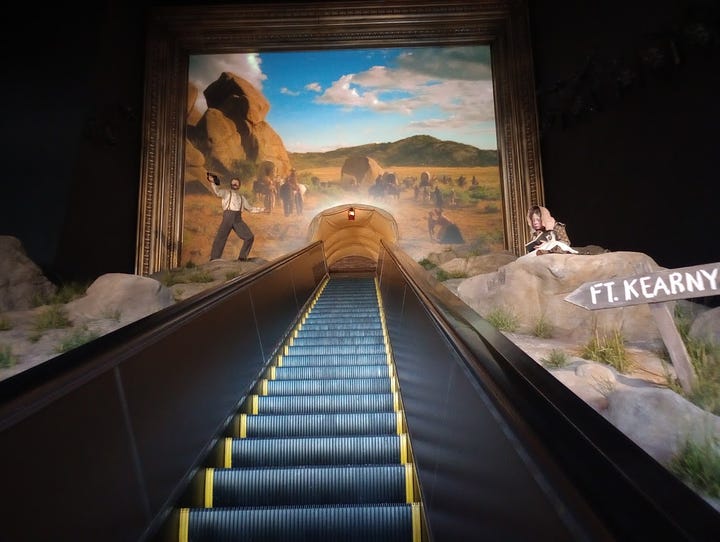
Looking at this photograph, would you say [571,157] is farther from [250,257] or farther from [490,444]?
[490,444]

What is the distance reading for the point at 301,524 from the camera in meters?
1.73

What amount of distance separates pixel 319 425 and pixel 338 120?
1014cm

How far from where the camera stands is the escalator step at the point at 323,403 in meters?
2.92

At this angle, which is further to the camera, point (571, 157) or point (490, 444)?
point (571, 157)

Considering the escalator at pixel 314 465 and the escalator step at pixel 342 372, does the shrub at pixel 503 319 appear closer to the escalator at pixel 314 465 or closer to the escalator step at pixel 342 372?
the escalator at pixel 314 465

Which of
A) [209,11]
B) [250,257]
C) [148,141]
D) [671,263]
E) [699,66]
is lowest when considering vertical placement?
[671,263]

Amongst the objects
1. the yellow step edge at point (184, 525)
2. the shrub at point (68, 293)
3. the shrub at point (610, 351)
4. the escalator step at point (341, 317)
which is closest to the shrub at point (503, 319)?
the shrub at point (610, 351)

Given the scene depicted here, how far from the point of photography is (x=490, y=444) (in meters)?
1.11

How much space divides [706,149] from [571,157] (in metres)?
3.79

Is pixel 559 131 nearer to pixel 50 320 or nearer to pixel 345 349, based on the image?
pixel 345 349

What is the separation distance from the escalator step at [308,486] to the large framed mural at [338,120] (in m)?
8.93

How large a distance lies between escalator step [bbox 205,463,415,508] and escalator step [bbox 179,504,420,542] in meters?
0.26

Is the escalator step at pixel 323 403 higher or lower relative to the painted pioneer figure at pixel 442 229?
lower

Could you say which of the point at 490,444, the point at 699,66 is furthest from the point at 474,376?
the point at 699,66
